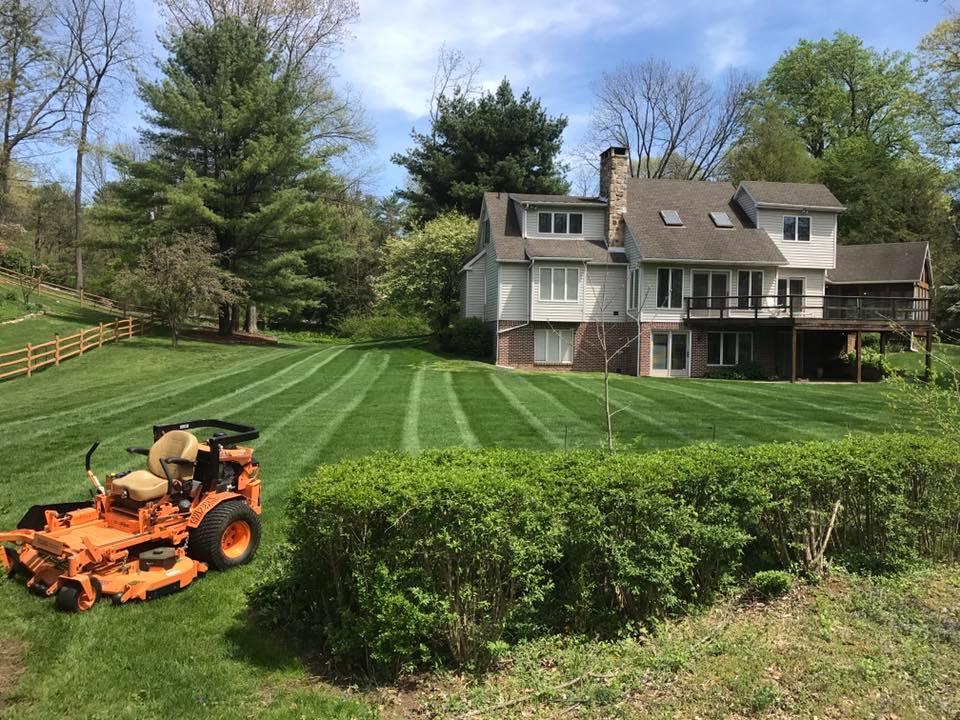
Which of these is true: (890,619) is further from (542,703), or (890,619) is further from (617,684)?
(542,703)

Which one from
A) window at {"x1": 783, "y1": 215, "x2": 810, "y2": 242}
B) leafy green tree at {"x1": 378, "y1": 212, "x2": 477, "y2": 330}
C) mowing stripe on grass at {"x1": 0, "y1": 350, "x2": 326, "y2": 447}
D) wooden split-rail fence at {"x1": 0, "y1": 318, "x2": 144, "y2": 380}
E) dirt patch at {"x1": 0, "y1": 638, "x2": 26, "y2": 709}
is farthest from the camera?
leafy green tree at {"x1": 378, "y1": 212, "x2": 477, "y2": 330}

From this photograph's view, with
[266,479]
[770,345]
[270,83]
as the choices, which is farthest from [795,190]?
[266,479]

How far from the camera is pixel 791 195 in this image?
29.0 metres

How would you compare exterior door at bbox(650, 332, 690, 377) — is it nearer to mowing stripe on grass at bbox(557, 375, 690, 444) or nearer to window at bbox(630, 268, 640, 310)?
window at bbox(630, 268, 640, 310)

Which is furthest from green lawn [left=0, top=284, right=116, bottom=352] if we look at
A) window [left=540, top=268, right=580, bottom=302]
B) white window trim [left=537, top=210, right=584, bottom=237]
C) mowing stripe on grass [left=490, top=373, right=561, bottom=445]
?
white window trim [left=537, top=210, right=584, bottom=237]

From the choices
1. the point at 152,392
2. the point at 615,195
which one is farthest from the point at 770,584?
the point at 615,195

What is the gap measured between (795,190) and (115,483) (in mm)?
30416

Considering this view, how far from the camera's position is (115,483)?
5430 mm

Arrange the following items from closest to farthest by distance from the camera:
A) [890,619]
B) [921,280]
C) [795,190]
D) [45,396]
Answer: [890,619], [45,396], [795,190], [921,280]

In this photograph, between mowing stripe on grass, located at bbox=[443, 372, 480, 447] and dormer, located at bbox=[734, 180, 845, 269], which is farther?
dormer, located at bbox=[734, 180, 845, 269]

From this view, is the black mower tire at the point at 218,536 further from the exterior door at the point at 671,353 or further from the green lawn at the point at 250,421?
the exterior door at the point at 671,353

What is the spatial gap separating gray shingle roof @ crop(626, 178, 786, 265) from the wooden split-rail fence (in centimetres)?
2084

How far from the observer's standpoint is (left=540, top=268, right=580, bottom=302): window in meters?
26.4

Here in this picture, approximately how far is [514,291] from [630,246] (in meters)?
5.02
